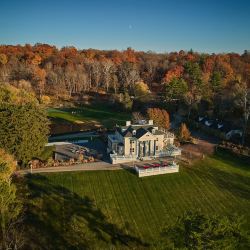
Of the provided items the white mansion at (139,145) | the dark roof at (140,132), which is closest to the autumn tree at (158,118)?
the white mansion at (139,145)

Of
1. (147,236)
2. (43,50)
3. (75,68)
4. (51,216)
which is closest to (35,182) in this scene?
(51,216)

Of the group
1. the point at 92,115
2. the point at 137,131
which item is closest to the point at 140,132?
the point at 137,131

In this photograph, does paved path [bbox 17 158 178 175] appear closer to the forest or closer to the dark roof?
the dark roof

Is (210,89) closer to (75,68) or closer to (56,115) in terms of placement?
(56,115)

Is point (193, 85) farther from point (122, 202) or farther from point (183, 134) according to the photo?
point (122, 202)

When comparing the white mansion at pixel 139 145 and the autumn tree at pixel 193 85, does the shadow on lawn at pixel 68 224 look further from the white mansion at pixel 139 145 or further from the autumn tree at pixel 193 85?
the autumn tree at pixel 193 85
